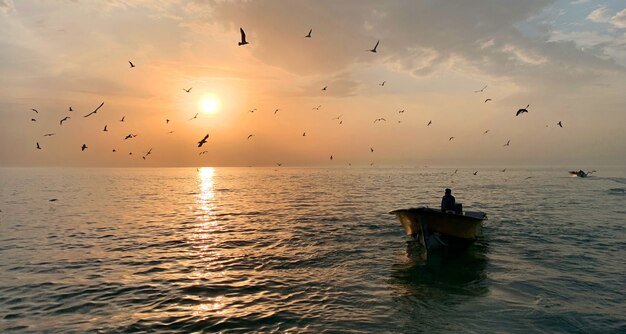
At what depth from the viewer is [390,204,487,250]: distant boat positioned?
785 inches

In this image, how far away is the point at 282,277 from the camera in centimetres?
1570

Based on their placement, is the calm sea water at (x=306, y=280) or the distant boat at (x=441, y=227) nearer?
the calm sea water at (x=306, y=280)

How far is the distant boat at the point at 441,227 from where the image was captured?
19.9m

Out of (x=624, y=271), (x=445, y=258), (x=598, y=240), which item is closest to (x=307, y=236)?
(x=445, y=258)

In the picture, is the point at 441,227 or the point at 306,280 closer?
the point at 306,280

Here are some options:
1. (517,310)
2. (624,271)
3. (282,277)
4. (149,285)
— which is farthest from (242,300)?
(624,271)

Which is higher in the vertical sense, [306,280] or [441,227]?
[441,227]

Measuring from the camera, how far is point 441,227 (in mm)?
20406

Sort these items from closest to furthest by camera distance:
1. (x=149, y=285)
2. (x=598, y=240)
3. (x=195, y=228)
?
(x=149, y=285), (x=598, y=240), (x=195, y=228)

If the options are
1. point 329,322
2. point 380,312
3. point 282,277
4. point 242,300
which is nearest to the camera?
point 329,322

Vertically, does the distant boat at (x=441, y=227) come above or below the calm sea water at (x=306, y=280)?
above

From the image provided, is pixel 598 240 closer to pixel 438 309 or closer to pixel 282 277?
pixel 438 309

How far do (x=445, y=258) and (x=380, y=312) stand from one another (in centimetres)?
904

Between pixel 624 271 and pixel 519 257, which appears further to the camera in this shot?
pixel 519 257
